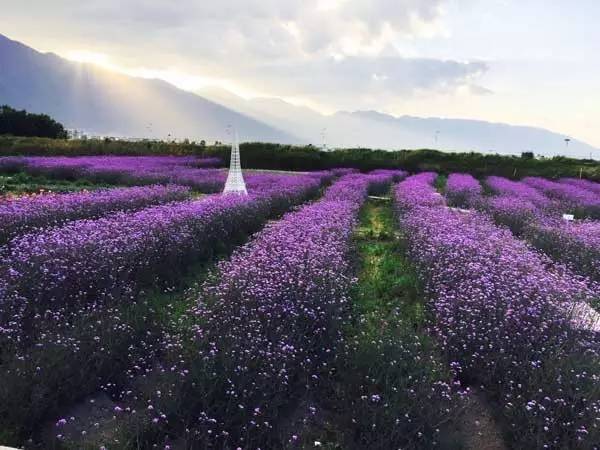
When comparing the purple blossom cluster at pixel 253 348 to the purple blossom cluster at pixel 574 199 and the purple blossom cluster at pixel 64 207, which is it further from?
the purple blossom cluster at pixel 574 199

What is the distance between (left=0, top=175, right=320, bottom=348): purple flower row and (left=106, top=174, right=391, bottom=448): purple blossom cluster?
0.97 m

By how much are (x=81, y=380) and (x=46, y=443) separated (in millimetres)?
554

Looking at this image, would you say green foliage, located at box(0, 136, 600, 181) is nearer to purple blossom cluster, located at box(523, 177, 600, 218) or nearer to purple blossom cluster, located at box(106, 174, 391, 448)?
purple blossom cluster, located at box(523, 177, 600, 218)

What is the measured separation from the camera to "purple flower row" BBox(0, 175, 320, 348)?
5035 mm

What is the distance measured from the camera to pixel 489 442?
420 centimetres

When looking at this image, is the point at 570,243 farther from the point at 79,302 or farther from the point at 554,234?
the point at 79,302

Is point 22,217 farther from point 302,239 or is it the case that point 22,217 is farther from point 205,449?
point 205,449

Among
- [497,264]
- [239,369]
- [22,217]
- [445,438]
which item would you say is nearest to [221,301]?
[239,369]


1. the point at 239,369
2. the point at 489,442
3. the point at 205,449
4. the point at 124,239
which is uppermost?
the point at 124,239

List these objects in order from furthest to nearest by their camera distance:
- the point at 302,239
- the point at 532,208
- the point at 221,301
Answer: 1. the point at 532,208
2. the point at 302,239
3. the point at 221,301

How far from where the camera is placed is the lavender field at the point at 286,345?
3.74 metres

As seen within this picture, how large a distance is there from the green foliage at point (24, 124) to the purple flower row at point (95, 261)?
3838 centimetres

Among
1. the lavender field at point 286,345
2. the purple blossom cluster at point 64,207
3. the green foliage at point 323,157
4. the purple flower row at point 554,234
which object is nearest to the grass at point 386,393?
the lavender field at point 286,345

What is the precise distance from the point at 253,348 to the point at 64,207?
24.7 feet
